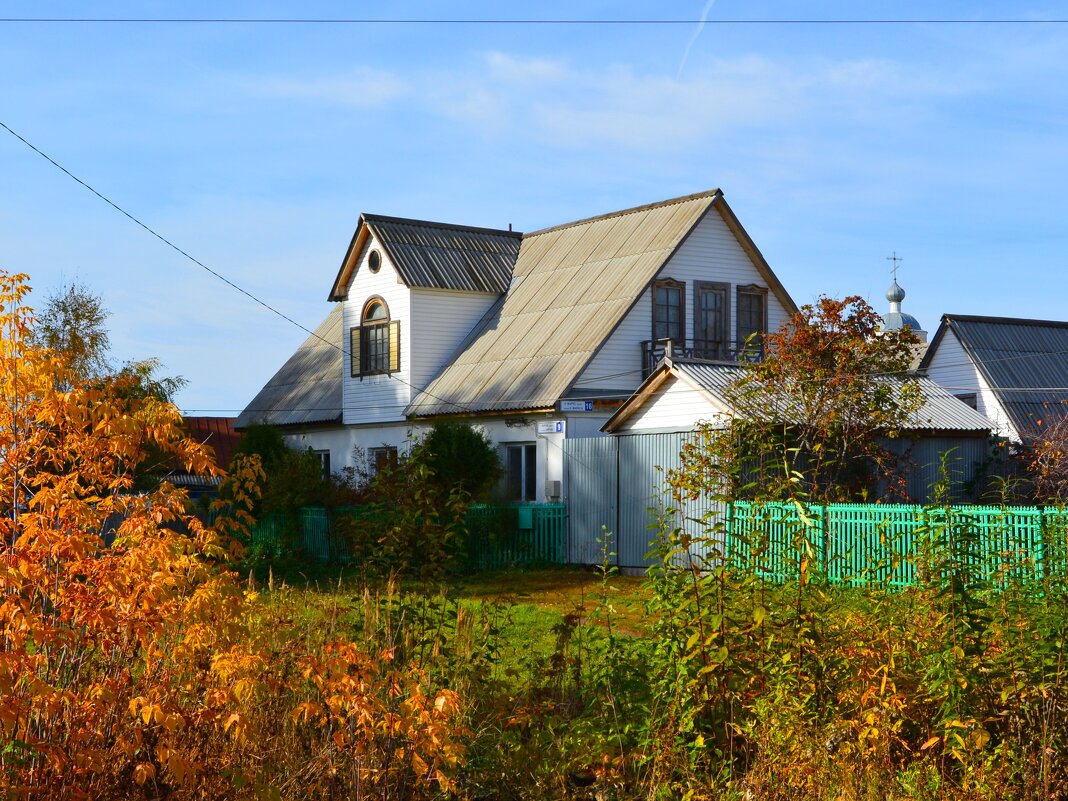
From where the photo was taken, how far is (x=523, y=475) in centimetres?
2655

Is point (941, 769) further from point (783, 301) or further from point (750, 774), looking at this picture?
point (783, 301)

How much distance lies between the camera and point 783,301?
1136 inches

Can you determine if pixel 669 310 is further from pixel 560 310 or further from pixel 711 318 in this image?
pixel 560 310

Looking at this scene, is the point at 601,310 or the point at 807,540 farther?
the point at 601,310

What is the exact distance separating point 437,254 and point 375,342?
104 inches

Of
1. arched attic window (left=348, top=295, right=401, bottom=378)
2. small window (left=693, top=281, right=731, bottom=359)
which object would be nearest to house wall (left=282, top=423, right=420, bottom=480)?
arched attic window (left=348, top=295, right=401, bottom=378)

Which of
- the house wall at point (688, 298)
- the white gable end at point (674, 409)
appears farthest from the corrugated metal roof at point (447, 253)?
the white gable end at point (674, 409)

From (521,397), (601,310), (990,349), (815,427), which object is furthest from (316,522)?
(990,349)

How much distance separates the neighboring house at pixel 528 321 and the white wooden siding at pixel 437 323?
0.11 ft

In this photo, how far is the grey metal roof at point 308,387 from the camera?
33.9 metres

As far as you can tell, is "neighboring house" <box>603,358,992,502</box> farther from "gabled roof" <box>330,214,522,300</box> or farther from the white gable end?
"gabled roof" <box>330,214,522,300</box>

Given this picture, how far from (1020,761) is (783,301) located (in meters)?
23.1

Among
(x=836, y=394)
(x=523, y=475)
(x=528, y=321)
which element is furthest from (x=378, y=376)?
(x=836, y=394)

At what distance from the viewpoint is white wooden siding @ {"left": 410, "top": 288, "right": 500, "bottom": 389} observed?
3002cm
